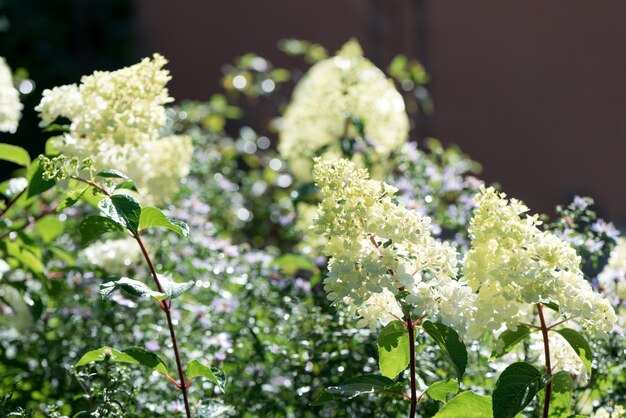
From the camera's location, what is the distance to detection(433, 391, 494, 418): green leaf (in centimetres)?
143

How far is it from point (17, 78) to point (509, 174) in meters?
4.23

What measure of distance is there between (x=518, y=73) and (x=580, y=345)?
537 cm

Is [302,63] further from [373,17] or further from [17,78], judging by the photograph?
[17,78]

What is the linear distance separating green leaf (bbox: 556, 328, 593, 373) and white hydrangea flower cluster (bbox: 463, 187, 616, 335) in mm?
24

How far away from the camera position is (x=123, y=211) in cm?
150

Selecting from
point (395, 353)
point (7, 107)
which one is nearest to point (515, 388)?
point (395, 353)

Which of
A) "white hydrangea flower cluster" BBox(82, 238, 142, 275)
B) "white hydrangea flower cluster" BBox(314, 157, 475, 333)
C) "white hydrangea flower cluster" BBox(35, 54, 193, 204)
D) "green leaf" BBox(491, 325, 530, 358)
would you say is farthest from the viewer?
"white hydrangea flower cluster" BBox(82, 238, 142, 275)

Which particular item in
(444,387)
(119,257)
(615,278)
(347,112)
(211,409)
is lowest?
(211,409)

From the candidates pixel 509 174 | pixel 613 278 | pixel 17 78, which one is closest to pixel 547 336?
pixel 613 278

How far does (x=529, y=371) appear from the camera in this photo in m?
1.41

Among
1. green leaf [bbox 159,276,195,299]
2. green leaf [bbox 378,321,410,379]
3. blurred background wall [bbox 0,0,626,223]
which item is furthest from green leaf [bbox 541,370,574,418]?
blurred background wall [bbox 0,0,626,223]

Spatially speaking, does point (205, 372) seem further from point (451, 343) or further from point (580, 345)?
point (580, 345)

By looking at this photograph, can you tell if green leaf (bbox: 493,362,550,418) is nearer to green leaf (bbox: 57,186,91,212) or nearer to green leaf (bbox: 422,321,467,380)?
green leaf (bbox: 422,321,467,380)

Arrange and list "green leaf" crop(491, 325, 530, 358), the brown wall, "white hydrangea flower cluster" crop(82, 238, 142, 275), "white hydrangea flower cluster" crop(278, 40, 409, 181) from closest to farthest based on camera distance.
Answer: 1. "green leaf" crop(491, 325, 530, 358)
2. "white hydrangea flower cluster" crop(82, 238, 142, 275)
3. "white hydrangea flower cluster" crop(278, 40, 409, 181)
4. the brown wall
